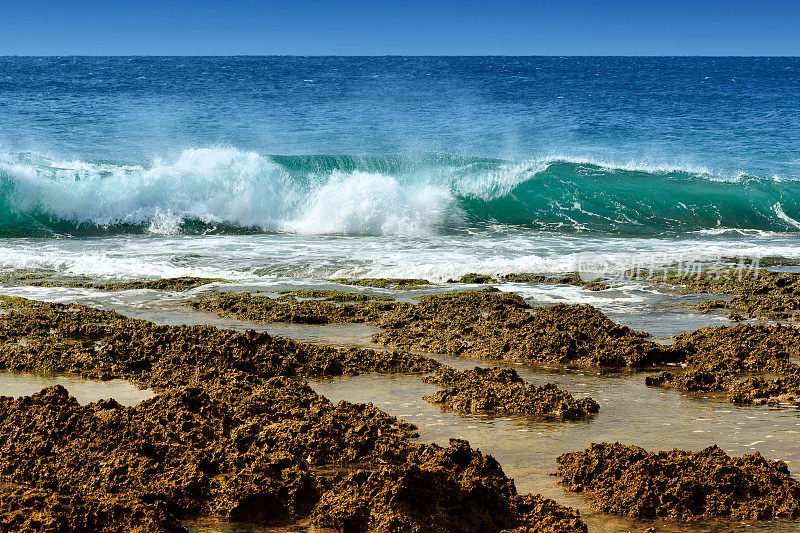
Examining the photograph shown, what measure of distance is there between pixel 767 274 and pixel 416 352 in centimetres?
536

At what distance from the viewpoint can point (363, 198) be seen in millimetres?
17344

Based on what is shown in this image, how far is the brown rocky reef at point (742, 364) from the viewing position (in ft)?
17.1

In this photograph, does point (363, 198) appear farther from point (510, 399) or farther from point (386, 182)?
point (510, 399)

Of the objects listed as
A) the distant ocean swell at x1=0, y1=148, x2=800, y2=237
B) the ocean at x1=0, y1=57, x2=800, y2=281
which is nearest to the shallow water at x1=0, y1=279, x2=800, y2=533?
the ocean at x1=0, y1=57, x2=800, y2=281

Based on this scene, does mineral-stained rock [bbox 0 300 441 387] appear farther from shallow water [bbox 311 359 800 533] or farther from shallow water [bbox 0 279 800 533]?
shallow water [bbox 311 359 800 533]

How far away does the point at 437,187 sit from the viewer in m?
19.6

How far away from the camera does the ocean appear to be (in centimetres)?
1224

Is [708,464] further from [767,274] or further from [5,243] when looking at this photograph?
[5,243]

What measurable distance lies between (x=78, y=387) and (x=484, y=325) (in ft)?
10.8

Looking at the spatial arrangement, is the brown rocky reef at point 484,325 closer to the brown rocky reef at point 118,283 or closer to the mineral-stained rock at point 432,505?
the brown rocky reef at point 118,283

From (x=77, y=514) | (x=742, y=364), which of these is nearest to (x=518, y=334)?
(x=742, y=364)

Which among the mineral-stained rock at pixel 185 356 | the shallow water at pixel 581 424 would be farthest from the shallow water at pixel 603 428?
the mineral-stained rock at pixel 185 356

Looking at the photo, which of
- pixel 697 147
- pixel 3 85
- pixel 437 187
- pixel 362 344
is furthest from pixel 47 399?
pixel 3 85

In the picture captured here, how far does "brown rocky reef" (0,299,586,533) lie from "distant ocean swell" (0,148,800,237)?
11.8 m
